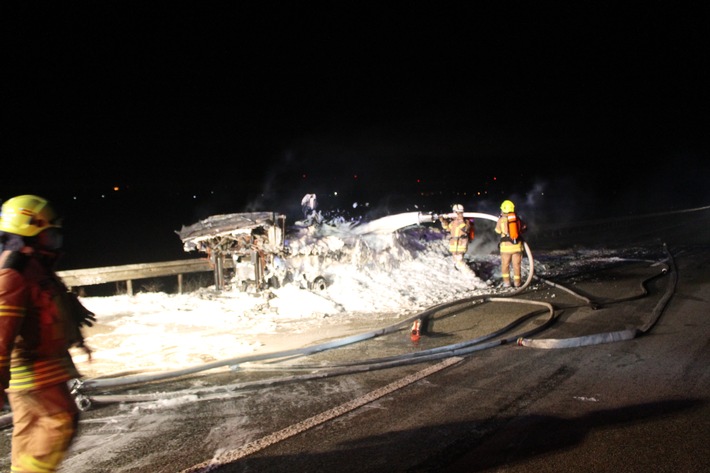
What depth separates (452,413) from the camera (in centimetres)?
464

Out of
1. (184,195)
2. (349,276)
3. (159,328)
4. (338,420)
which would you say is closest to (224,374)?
(338,420)

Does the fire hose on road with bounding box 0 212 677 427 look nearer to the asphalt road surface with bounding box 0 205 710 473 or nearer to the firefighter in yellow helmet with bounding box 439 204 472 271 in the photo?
the asphalt road surface with bounding box 0 205 710 473

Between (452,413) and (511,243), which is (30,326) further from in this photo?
(511,243)

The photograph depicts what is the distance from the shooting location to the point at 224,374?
19.3ft

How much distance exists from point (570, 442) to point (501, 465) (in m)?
0.74

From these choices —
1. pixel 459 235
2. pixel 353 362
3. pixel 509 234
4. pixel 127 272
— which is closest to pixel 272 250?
pixel 127 272

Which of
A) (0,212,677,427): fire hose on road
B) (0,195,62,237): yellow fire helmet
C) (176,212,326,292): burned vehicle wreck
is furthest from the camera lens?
(176,212,326,292): burned vehicle wreck

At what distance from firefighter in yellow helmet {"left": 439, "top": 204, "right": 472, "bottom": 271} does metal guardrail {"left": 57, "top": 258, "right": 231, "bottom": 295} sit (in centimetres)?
563

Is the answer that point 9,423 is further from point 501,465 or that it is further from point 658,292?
point 658,292

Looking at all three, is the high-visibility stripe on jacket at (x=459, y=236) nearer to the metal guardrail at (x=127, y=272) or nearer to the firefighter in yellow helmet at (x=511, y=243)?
the firefighter in yellow helmet at (x=511, y=243)

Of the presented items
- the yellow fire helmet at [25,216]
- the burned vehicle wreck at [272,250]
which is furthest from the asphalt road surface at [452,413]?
the burned vehicle wreck at [272,250]

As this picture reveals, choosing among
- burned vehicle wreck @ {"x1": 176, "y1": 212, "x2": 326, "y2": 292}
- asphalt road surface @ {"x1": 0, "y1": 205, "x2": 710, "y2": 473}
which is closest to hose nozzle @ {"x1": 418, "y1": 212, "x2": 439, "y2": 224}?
burned vehicle wreck @ {"x1": 176, "y1": 212, "x2": 326, "y2": 292}

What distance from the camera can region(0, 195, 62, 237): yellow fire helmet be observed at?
295cm

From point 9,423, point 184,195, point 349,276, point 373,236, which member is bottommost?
point 9,423
